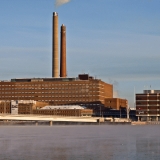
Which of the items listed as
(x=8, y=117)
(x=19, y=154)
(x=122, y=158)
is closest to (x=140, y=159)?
(x=122, y=158)

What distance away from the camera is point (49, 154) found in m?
63.0

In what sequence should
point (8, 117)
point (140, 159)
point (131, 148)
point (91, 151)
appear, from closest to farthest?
point (140, 159)
point (91, 151)
point (131, 148)
point (8, 117)

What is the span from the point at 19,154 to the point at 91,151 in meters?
9.35

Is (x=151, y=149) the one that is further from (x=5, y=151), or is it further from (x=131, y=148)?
(x=5, y=151)

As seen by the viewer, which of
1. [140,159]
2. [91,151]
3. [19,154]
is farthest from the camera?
[91,151]

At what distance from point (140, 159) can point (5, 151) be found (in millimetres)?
18092

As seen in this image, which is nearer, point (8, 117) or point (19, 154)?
point (19, 154)

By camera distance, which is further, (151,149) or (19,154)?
(151,149)

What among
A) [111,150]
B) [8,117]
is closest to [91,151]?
[111,150]

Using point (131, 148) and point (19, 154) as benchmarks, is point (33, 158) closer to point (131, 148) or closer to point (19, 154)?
point (19, 154)

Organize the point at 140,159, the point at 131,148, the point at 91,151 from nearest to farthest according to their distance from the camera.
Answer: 1. the point at 140,159
2. the point at 91,151
3. the point at 131,148

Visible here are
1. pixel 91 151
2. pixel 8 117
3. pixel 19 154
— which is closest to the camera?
pixel 19 154

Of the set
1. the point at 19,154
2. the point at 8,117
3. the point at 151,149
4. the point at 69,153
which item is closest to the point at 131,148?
the point at 151,149

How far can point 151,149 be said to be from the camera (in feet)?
229
